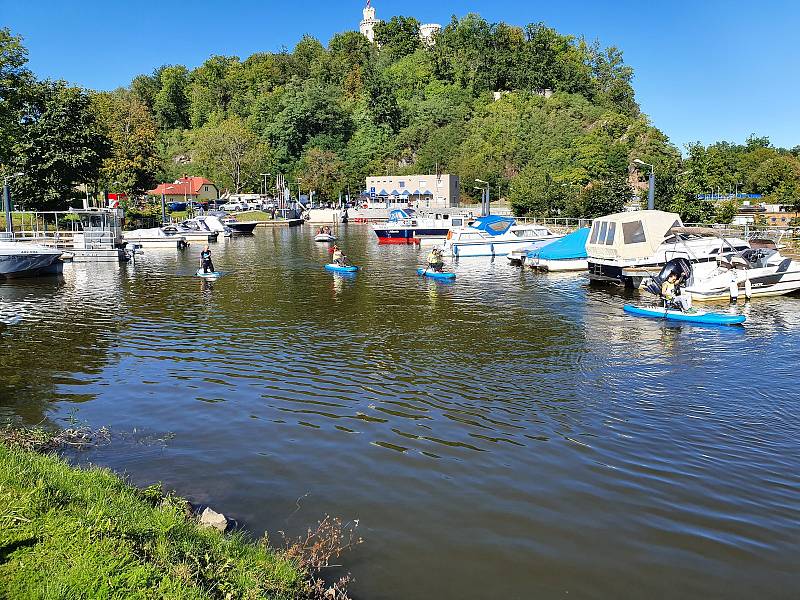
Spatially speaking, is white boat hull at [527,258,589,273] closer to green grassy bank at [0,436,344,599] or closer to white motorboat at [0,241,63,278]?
white motorboat at [0,241,63,278]

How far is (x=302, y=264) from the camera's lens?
47406 millimetres

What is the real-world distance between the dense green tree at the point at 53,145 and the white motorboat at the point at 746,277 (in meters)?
54.0

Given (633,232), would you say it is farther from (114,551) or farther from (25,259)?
(25,259)

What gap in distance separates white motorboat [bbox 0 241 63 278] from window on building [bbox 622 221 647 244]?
33743mm

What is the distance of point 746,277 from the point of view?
30.7 meters

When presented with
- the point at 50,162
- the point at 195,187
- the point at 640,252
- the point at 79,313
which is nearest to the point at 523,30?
the point at 195,187

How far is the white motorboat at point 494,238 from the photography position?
166ft

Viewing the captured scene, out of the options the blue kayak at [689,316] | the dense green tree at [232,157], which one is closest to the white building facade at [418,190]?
the dense green tree at [232,157]

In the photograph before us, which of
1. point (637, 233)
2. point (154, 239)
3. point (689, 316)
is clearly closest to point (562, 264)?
point (637, 233)

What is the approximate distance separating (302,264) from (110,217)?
598 inches

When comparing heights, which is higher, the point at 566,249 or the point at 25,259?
the point at 566,249

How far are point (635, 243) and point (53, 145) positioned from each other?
168 feet

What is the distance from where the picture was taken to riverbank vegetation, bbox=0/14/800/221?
79312 mm

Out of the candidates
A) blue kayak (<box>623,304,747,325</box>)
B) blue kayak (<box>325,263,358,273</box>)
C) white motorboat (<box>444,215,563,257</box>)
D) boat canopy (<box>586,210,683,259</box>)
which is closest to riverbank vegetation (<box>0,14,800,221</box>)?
white motorboat (<box>444,215,563,257</box>)
